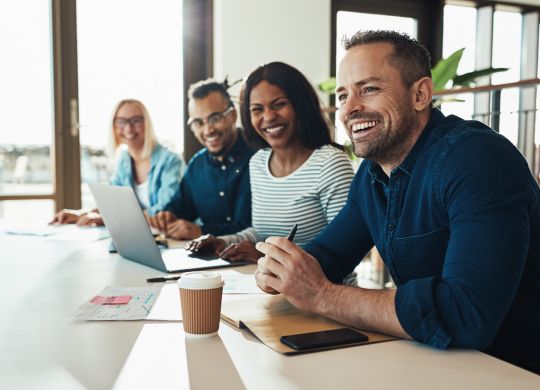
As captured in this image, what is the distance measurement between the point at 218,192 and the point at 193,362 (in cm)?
164

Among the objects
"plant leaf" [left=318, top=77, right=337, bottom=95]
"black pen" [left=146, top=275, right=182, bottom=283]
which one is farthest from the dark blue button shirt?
"plant leaf" [left=318, top=77, right=337, bottom=95]

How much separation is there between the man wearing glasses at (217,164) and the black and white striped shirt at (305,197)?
321mm

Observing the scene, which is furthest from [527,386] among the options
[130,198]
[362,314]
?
[130,198]

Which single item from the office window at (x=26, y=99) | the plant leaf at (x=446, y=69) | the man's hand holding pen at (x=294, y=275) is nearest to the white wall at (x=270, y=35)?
the plant leaf at (x=446, y=69)

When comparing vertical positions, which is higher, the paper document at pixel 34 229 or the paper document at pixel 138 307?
the paper document at pixel 138 307

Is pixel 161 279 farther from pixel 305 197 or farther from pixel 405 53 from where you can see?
pixel 405 53

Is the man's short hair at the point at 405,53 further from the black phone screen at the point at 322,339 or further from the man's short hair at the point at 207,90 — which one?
the man's short hair at the point at 207,90

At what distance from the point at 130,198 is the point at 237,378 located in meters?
0.77

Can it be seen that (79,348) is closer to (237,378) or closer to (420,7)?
(237,378)

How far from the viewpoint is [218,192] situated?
2.39 metres

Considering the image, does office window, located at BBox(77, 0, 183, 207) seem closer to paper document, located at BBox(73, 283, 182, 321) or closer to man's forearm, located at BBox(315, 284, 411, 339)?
paper document, located at BBox(73, 283, 182, 321)

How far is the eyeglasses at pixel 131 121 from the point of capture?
3027 millimetres

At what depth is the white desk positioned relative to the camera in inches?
27.8

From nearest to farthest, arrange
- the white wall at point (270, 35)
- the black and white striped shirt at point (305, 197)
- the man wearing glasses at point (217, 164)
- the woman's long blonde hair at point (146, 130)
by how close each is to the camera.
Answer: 1. the black and white striped shirt at point (305, 197)
2. the man wearing glasses at point (217, 164)
3. the woman's long blonde hair at point (146, 130)
4. the white wall at point (270, 35)
